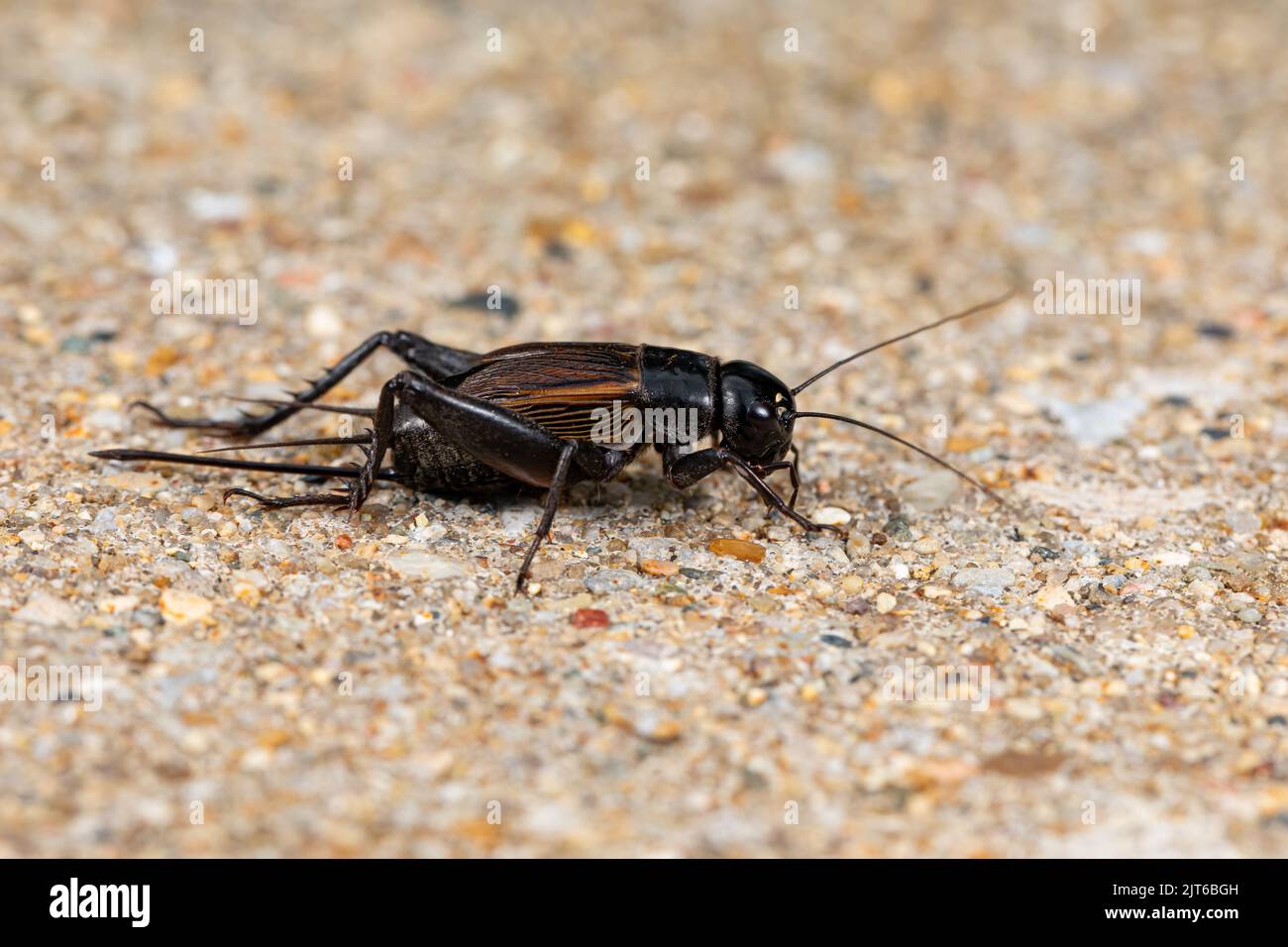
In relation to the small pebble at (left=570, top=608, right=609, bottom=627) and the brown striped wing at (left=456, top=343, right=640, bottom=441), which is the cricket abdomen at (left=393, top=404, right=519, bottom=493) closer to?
the brown striped wing at (left=456, top=343, right=640, bottom=441)

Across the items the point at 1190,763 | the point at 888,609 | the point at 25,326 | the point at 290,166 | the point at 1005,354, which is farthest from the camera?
the point at 290,166

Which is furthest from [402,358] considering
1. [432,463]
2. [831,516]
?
[831,516]

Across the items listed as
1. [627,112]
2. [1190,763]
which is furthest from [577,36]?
[1190,763]

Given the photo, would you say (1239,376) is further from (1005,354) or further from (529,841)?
(529,841)

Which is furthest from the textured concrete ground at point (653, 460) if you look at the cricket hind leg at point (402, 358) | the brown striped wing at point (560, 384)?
the brown striped wing at point (560, 384)

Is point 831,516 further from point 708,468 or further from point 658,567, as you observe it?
point 658,567

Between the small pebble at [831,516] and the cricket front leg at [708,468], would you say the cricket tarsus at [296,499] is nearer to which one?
the cricket front leg at [708,468]
